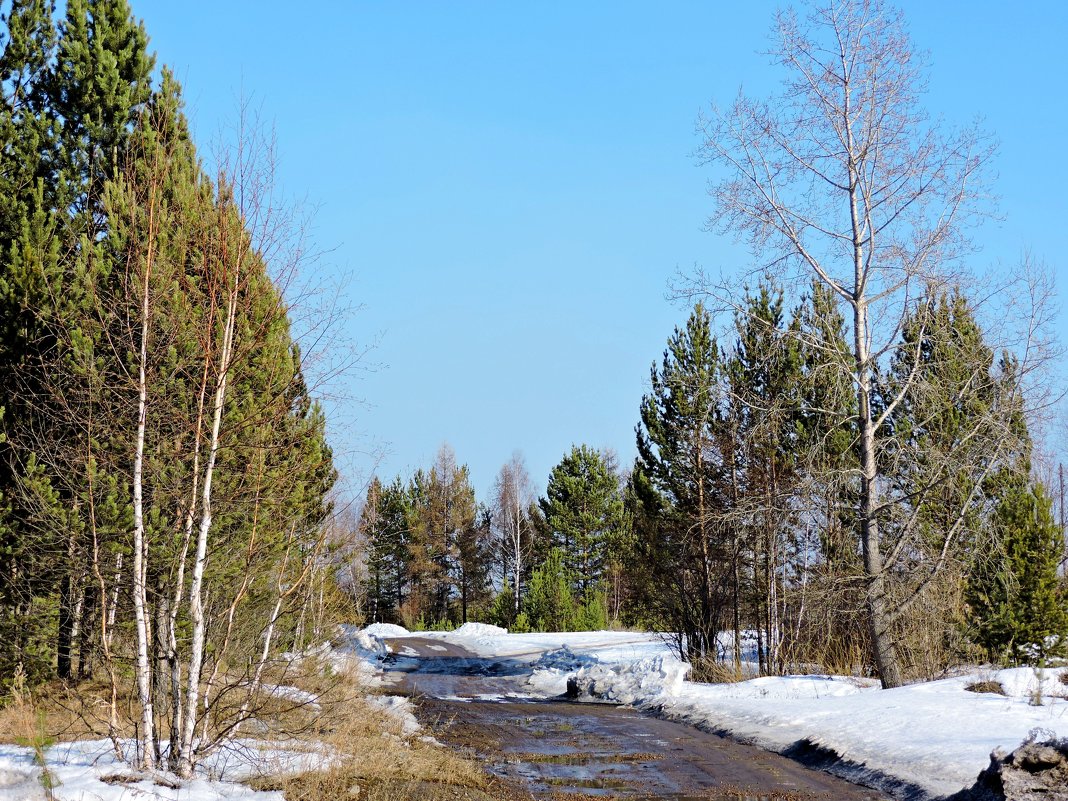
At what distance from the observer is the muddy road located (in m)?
9.20

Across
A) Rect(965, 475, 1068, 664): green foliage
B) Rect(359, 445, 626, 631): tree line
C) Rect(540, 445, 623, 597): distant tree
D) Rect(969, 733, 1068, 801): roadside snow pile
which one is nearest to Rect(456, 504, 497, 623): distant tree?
Rect(359, 445, 626, 631): tree line

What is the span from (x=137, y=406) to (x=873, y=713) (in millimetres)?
9471

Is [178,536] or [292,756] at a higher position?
[178,536]

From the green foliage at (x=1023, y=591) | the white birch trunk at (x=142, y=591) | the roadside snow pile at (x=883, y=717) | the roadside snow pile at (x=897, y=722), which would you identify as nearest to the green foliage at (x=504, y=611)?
the roadside snow pile at (x=883, y=717)

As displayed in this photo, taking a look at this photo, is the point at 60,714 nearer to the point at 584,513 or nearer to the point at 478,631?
the point at 478,631

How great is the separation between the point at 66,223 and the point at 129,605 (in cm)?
486

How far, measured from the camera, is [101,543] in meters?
9.23

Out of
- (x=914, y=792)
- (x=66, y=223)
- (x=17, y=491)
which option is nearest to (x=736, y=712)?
(x=914, y=792)

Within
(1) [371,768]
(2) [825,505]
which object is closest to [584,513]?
(2) [825,505]

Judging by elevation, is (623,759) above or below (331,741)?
below

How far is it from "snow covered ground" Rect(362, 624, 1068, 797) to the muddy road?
459 millimetres

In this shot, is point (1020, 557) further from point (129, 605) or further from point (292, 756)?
point (129, 605)

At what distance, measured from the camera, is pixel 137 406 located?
7480 millimetres

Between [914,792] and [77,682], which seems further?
[77,682]
